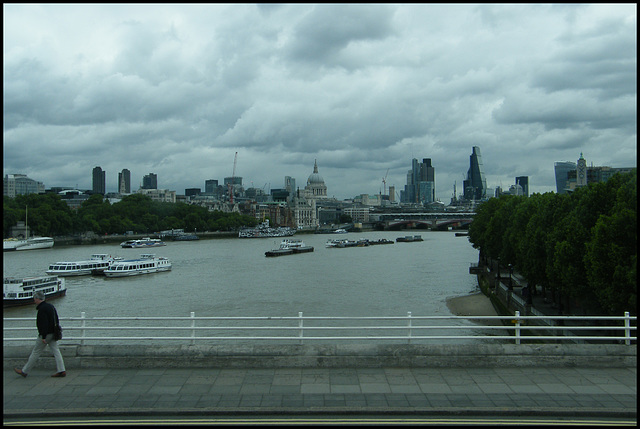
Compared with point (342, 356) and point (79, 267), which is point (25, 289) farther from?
point (342, 356)

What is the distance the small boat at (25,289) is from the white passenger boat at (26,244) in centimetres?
4856

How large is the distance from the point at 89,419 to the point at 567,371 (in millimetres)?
6869

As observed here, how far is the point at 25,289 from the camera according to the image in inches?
1411

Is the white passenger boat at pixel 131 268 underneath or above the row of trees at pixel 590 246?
underneath

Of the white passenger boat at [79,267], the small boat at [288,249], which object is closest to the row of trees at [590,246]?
the white passenger boat at [79,267]

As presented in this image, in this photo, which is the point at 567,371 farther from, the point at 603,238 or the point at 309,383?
the point at 603,238

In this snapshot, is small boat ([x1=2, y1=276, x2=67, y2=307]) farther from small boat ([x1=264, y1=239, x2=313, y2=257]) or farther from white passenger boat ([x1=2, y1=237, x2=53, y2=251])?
white passenger boat ([x1=2, y1=237, x2=53, y2=251])

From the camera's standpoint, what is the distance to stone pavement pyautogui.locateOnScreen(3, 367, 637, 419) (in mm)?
6871

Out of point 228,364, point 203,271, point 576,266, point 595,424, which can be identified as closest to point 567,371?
point 595,424

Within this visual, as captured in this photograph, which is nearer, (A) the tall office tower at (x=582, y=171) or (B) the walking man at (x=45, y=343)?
(B) the walking man at (x=45, y=343)

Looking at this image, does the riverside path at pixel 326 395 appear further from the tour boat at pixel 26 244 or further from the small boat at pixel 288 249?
the tour boat at pixel 26 244

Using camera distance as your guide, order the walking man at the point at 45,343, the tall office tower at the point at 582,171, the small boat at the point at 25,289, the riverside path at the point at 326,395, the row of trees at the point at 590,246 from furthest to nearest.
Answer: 1. the tall office tower at the point at 582,171
2. the small boat at the point at 25,289
3. the row of trees at the point at 590,246
4. the walking man at the point at 45,343
5. the riverside path at the point at 326,395

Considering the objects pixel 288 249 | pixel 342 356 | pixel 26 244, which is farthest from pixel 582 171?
pixel 342 356

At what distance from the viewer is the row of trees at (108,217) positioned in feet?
321
